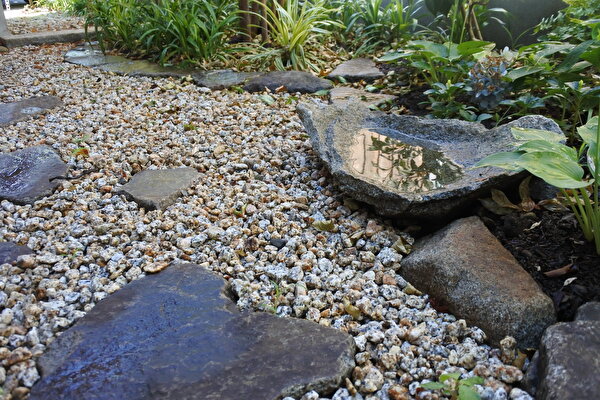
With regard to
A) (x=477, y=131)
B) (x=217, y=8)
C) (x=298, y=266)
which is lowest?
(x=298, y=266)

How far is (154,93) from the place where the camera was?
3.65 m

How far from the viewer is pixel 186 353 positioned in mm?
1407

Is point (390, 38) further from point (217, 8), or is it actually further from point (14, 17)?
point (14, 17)

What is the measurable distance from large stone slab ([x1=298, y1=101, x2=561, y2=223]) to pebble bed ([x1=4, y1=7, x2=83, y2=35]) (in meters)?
4.94

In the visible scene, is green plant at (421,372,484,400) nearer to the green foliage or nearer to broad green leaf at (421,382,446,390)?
broad green leaf at (421,382,446,390)

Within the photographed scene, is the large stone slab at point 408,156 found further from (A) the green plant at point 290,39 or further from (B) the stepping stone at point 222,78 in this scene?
(A) the green plant at point 290,39

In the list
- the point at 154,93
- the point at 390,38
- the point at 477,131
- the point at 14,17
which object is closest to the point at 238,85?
the point at 154,93

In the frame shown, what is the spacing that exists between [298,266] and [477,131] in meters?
1.13

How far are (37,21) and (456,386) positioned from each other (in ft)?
25.0

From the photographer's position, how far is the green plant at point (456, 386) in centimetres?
130

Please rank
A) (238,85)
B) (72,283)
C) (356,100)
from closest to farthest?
(72,283) < (356,100) < (238,85)

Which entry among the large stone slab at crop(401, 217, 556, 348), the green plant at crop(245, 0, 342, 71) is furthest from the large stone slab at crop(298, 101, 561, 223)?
the green plant at crop(245, 0, 342, 71)

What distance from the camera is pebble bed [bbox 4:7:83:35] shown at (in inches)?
249

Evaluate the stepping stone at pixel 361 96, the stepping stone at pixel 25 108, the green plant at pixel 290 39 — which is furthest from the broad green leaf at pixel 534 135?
the stepping stone at pixel 25 108
